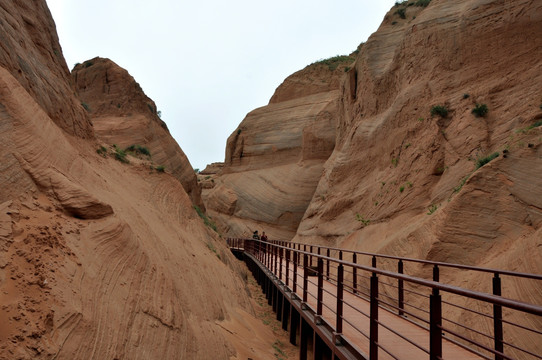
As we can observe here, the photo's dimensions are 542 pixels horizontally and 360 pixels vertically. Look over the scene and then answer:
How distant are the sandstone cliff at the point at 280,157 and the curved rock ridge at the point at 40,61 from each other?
23.6 metres

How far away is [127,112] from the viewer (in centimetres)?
1878

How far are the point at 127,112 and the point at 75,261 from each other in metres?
15.4

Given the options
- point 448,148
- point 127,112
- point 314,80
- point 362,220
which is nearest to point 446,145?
point 448,148

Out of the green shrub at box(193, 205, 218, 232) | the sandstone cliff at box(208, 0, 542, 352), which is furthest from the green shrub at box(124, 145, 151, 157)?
the sandstone cliff at box(208, 0, 542, 352)

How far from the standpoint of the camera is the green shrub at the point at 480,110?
14.0m

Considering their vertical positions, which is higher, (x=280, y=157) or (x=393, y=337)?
(x=280, y=157)

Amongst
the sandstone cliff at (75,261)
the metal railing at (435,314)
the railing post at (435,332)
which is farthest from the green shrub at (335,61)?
the railing post at (435,332)

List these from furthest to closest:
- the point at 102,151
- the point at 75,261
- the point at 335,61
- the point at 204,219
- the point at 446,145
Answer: the point at 335,61 → the point at 204,219 → the point at 446,145 → the point at 102,151 → the point at 75,261

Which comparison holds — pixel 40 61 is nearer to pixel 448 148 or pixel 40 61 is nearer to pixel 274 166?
pixel 448 148

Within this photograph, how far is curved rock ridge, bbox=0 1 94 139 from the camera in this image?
7532 mm

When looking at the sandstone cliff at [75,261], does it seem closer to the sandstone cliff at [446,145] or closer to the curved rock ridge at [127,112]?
the sandstone cliff at [446,145]

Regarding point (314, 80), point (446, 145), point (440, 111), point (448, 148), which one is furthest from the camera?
point (314, 80)

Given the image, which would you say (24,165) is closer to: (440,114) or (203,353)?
(203,353)

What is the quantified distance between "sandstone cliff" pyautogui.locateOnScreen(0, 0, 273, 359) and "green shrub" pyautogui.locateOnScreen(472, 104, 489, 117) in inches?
435
